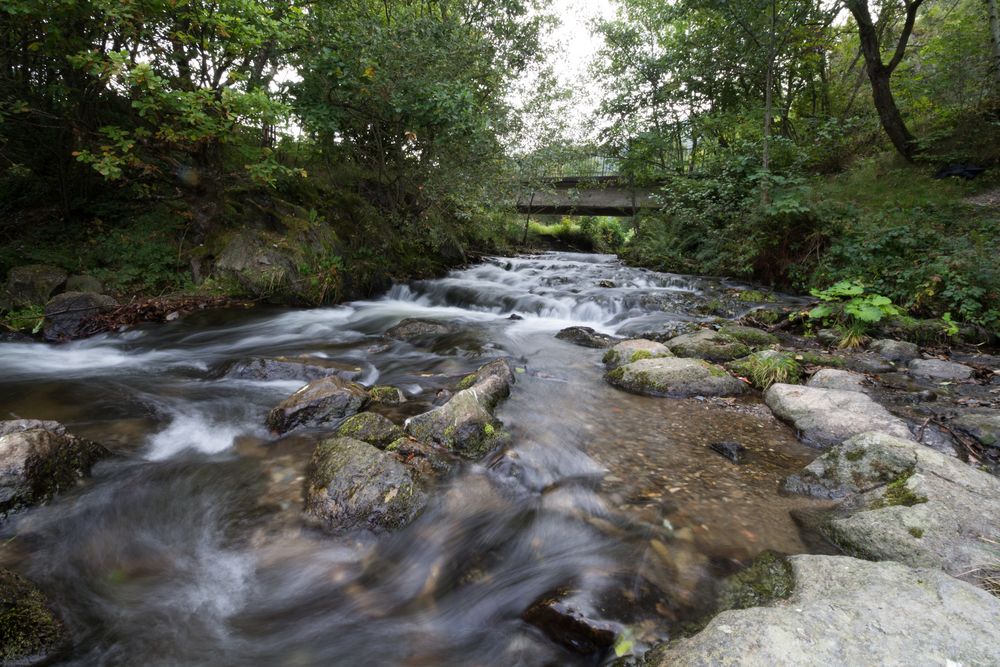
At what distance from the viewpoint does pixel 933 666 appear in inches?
56.6

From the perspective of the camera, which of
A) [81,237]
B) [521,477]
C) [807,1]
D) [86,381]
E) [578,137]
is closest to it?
[521,477]

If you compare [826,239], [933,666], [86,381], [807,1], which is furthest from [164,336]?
[807,1]

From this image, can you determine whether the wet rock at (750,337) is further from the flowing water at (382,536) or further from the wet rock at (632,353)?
the flowing water at (382,536)

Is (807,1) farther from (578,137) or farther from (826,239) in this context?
(578,137)

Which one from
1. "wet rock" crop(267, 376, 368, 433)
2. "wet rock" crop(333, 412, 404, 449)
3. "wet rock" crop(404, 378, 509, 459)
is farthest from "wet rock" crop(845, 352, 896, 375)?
"wet rock" crop(267, 376, 368, 433)

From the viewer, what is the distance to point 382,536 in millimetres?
2736

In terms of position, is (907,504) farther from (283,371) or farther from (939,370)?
(283,371)

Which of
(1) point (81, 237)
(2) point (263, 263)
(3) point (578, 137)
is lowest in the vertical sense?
(2) point (263, 263)

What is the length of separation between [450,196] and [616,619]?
33.1 feet

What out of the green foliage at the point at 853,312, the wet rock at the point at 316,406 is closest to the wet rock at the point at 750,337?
the green foliage at the point at 853,312

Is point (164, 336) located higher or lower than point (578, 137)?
lower

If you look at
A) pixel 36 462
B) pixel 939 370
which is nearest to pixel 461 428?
pixel 36 462

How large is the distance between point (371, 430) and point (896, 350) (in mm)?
6981

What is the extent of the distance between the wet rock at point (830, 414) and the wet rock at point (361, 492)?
11.4ft
